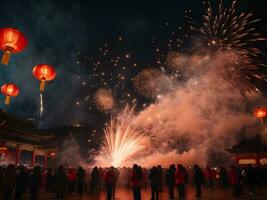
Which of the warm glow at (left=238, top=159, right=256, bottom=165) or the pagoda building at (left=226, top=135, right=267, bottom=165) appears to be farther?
the warm glow at (left=238, top=159, right=256, bottom=165)

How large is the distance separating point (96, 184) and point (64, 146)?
111 feet

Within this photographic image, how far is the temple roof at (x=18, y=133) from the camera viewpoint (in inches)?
897

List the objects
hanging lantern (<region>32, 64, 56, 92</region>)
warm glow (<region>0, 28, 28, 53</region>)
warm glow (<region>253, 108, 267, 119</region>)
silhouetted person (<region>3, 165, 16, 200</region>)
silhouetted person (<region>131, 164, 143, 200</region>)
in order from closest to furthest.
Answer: silhouetted person (<region>131, 164, 143, 200</region>)
silhouetted person (<region>3, 165, 16, 200</region>)
warm glow (<region>0, 28, 28, 53</region>)
hanging lantern (<region>32, 64, 56, 92</region>)
warm glow (<region>253, 108, 267, 119</region>)

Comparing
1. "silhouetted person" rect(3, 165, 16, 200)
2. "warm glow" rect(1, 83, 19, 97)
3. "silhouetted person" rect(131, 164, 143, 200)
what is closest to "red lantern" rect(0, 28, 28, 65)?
"silhouetted person" rect(3, 165, 16, 200)

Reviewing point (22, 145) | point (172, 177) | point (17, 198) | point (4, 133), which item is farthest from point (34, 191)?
point (22, 145)

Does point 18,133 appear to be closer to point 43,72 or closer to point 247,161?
point 43,72

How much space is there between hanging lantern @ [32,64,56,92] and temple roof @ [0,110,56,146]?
8125mm

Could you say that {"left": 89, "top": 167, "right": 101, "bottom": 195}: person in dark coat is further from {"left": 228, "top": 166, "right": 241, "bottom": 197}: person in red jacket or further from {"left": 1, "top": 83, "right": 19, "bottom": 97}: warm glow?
{"left": 1, "top": 83, "right": 19, "bottom": 97}: warm glow

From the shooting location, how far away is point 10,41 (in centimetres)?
1373

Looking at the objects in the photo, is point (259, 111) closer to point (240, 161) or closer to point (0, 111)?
point (240, 161)

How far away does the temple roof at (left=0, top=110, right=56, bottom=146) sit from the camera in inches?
Result: 897

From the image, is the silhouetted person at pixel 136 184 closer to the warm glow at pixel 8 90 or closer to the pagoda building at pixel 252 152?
the warm glow at pixel 8 90

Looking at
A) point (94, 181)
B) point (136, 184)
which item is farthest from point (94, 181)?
point (136, 184)

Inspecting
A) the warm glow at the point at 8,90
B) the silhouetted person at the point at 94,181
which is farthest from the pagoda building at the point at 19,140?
the silhouetted person at the point at 94,181
